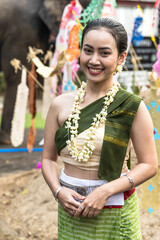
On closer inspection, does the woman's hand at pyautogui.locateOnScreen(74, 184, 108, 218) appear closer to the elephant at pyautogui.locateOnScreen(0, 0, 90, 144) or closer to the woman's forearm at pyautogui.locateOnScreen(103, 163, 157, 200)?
the woman's forearm at pyautogui.locateOnScreen(103, 163, 157, 200)

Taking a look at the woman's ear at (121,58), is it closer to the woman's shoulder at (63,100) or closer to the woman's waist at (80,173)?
the woman's shoulder at (63,100)

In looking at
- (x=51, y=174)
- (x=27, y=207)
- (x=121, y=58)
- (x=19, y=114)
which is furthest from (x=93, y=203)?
(x=19, y=114)

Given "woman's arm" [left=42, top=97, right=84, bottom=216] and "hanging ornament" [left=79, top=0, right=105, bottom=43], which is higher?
"hanging ornament" [left=79, top=0, right=105, bottom=43]

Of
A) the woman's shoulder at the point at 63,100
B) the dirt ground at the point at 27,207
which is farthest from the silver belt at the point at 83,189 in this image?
the dirt ground at the point at 27,207

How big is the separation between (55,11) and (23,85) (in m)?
1.57

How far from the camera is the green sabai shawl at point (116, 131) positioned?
135 cm

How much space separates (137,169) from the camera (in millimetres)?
1360

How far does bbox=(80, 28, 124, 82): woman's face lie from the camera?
4.45 ft

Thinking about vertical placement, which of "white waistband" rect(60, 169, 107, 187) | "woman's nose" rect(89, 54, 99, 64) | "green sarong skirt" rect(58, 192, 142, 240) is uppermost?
"woman's nose" rect(89, 54, 99, 64)

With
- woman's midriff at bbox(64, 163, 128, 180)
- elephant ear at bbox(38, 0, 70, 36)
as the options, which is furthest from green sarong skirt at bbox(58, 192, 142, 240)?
elephant ear at bbox(38, 0, 70, 36)

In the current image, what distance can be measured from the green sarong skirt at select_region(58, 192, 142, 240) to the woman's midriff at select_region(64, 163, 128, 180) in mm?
109

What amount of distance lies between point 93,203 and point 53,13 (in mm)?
3887

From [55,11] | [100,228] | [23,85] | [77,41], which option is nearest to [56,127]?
[100,228]

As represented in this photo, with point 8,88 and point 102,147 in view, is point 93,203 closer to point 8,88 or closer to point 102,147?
point 102,147
